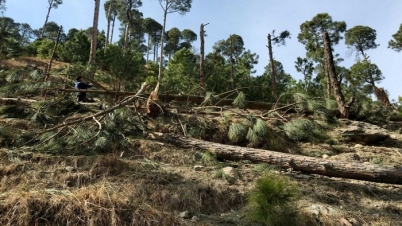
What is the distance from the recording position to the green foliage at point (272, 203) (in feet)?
9.65

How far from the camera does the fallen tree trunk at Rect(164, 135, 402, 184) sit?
4.18 m

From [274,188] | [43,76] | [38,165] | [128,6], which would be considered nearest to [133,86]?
[43,76]

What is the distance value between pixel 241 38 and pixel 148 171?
25300 millimetres

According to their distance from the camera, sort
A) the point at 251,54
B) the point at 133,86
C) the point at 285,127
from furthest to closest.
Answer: the point at 251,54 < the point at 133,86 < the point at 285,127

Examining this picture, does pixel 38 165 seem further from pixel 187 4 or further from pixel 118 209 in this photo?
pixel 187 4

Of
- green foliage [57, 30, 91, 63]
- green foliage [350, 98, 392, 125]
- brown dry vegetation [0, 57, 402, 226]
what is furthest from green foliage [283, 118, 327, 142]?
green foliage [57, 30, 91, 63]

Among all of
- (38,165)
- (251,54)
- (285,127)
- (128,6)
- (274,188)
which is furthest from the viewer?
(128,6)

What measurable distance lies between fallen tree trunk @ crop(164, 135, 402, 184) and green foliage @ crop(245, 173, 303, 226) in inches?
61.4

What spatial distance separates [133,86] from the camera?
927 cm

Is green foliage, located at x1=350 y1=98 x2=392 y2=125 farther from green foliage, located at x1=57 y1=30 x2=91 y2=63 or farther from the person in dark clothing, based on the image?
green foliage, located at x1=57 y1=30 x2=91 y2=63

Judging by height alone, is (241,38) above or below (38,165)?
above

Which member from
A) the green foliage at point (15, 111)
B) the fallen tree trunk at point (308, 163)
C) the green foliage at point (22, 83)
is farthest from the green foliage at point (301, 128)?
the green foliage at point (15, 111)

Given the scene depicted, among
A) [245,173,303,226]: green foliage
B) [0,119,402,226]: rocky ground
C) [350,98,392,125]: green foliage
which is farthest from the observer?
[350,98,392,125]: green foliage

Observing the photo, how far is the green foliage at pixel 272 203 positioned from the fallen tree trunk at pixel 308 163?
156cm
